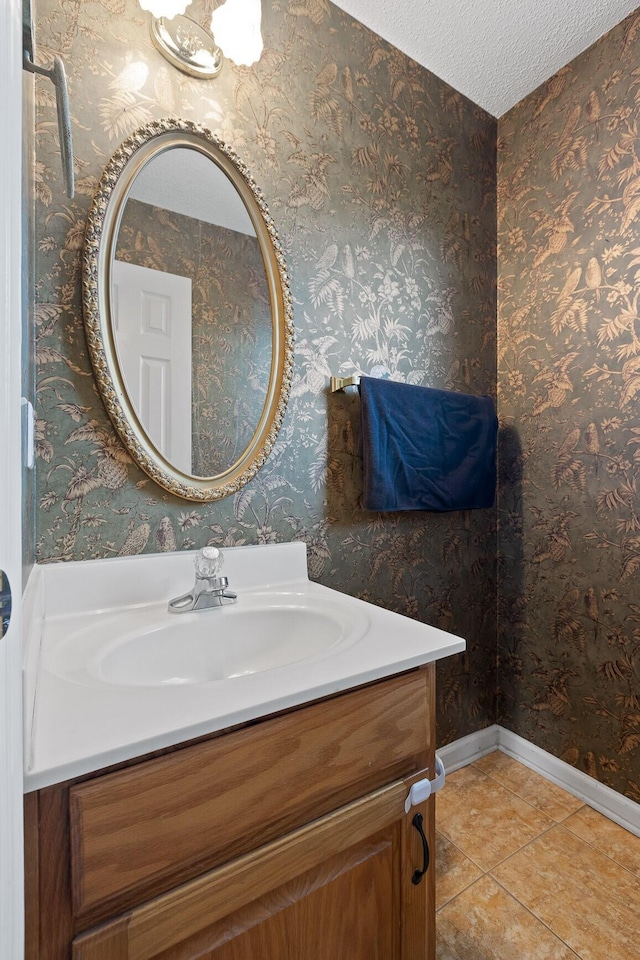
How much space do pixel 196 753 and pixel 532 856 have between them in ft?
4.19

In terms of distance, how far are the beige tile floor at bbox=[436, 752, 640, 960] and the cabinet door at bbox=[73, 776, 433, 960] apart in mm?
450

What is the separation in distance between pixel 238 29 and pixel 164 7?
17cm

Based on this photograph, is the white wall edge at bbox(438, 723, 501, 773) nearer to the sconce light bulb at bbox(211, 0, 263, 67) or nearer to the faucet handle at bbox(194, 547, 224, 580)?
the faucet handle at bbox(194, 547, 224, 580)

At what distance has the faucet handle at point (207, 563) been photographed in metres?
1.01

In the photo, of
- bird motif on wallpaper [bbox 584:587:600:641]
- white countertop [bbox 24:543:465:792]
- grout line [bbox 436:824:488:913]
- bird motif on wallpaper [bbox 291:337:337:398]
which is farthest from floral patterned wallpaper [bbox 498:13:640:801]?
white countertop [bbox 24:543:465:792]

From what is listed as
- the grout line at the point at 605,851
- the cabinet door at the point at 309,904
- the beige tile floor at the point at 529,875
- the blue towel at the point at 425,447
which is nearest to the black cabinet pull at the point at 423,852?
the cabinet door at the point at 309,904

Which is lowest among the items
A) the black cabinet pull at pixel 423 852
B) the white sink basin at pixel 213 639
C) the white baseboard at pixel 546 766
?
the white baseboard at pixel 546 766

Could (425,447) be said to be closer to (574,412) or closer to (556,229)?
(574,412)

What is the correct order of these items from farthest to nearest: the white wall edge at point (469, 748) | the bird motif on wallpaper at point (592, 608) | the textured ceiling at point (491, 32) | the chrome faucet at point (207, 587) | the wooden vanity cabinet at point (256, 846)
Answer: the white wall edge at point (469, 748)
the bird motif on wallpaper at point (592, 608)
the textured ceiling at point (491, 32)
the chrome faucet at point (207, 587)
the wooden vanity cabinet at point (256, 846)

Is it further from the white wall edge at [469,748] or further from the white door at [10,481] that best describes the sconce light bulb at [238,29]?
the white wall edge at [469,748]

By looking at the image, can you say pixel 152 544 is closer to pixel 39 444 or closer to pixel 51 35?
pixel 39 444

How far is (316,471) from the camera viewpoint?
1.34 m

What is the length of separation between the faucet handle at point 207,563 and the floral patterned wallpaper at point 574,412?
3.90 ft

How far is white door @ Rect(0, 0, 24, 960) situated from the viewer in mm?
378
